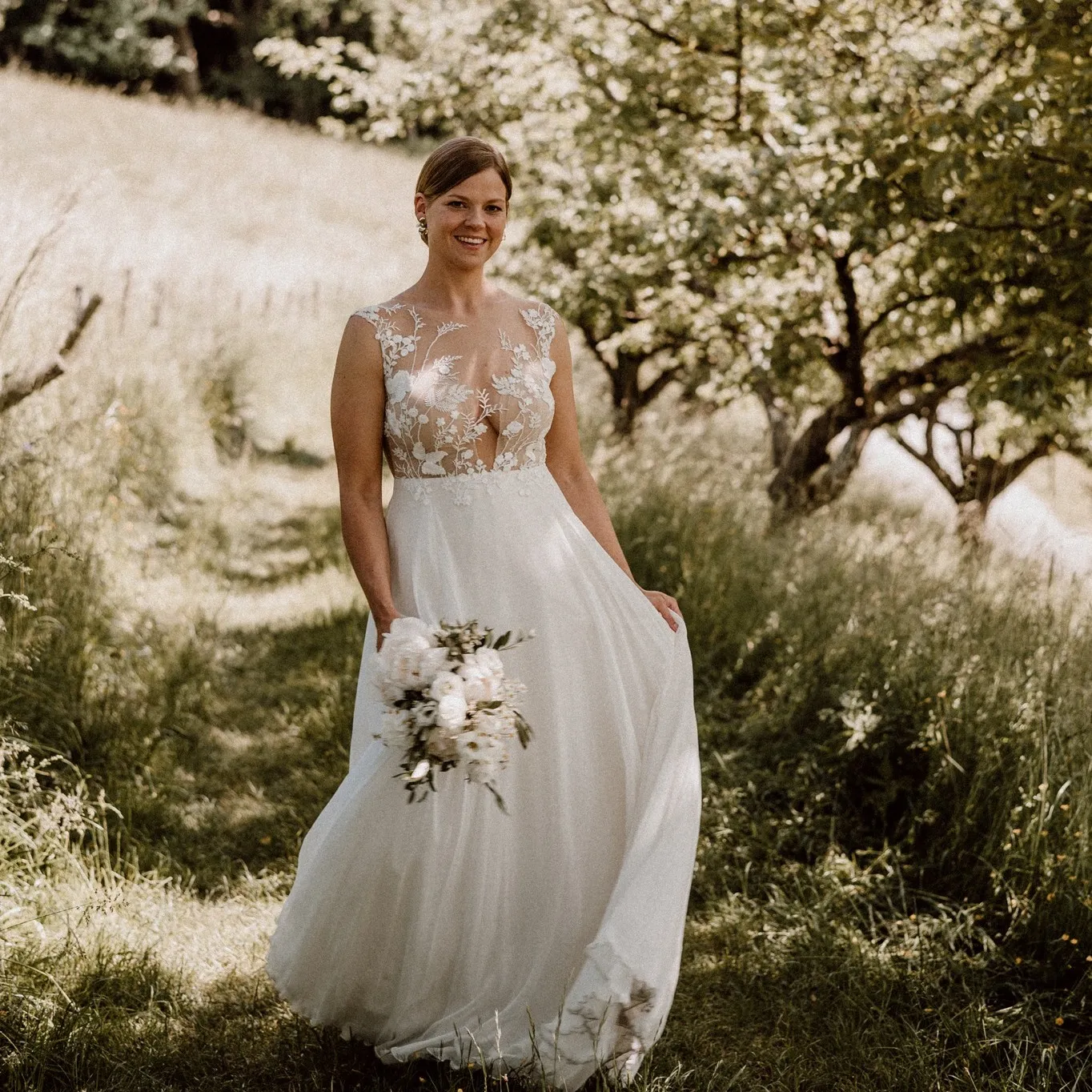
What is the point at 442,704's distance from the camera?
2.19 metres

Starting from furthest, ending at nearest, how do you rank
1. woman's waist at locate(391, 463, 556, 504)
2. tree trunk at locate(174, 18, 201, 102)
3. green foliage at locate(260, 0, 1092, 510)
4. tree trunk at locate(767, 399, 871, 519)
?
tree trunk at locate(174, 18, 201, 102) < tree trunk at locate(767, 399, 871, 519) < green foliage at locate(260, 0, 1092, 510) < woman's waist at locate(391, 463, 556, 504)

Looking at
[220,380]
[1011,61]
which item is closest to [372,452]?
[1011,61]

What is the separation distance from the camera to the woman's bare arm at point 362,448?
272 cm

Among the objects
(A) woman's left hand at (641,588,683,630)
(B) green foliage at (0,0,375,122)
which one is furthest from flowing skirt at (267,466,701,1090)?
(B) green foliage at (0,0,375,122)

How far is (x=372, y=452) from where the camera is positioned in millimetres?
2746

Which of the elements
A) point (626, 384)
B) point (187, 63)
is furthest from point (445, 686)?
point (187, 63)

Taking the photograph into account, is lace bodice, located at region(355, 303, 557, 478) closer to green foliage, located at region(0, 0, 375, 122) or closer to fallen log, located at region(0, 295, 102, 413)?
fallen log, located at region(0, 295, 102, 413)

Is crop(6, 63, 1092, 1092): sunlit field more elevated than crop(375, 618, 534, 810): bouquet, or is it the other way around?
crop(375, 618, 534, 810): bouquet

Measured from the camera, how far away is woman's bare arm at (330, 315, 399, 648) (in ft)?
8.91

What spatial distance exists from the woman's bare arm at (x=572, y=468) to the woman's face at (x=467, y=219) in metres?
0.36

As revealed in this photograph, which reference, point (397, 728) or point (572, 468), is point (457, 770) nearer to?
point (397, 728)

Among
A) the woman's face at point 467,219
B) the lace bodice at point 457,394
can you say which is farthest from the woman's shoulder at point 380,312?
the woman's face at point 467,219

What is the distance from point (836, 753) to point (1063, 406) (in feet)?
8.23

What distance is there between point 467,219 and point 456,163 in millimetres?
133
